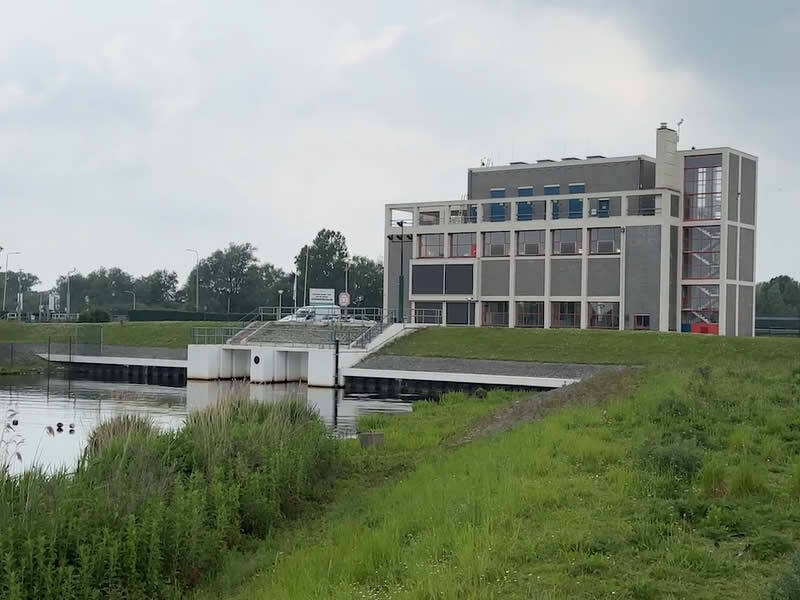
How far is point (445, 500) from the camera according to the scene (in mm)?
10836

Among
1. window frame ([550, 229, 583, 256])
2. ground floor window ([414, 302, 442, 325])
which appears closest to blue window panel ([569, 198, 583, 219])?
window frame ([550, 229, 583, 256])

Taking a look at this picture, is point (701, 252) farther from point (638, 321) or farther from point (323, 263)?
point (323, 263)

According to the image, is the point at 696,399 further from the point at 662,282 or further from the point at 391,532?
the point at 662,282

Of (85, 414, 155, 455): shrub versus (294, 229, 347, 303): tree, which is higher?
(294, 229, 347, 303): tree

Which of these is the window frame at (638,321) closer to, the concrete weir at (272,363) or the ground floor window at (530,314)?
the ground floor window at (530,314)

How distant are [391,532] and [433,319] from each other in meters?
62.2

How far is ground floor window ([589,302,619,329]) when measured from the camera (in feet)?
213

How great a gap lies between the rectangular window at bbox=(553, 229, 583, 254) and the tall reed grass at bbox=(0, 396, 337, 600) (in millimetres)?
52437

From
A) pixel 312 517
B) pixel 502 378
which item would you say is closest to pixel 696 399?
pixel 312 517

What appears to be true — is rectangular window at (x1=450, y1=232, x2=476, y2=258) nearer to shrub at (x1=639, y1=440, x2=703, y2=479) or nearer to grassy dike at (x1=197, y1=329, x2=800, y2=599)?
grassy dike at (x1=197, y1=329, x2=800, y2=599)

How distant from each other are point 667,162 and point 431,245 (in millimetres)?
18356

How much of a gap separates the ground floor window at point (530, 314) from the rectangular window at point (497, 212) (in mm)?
6728

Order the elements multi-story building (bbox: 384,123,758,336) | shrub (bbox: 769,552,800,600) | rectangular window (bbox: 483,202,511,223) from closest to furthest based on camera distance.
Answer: shrub (bbox: 769,552,800,600), multi-story building (bbox: 384,123,758,336), rectangular window (bbox: 483,202,511,223)

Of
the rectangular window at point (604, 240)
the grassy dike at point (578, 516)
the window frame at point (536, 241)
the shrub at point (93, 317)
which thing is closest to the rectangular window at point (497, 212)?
the window frame at point (536, 241)
